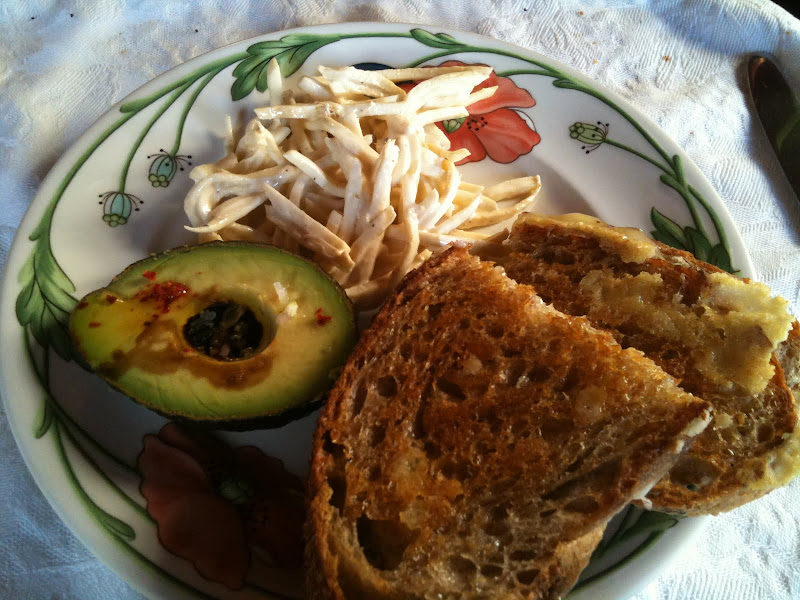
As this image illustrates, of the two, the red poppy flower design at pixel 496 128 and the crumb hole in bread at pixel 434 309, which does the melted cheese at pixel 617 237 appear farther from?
the red poppy flower design at pixel 496 128

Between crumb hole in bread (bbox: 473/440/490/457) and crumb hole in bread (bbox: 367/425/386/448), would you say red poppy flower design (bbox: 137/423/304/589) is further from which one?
crumb hole in bread (bbox: 473/440/490/457)

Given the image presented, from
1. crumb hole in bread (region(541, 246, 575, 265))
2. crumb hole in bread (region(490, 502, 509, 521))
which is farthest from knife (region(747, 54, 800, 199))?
crumb hole in bread (region(490, 502, 509, 521))

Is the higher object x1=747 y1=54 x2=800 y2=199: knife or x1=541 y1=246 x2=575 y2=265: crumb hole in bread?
x1=747 y1=54 x2=800 y2=199: knife

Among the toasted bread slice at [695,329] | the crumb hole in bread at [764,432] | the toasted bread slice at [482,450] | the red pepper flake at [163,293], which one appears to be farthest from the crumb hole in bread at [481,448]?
the red pepper flake at [163,293]

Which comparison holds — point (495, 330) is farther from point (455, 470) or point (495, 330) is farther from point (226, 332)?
point (226, 332)

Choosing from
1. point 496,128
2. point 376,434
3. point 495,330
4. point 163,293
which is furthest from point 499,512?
point 496,128

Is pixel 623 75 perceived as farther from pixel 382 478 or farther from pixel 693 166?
pixel 382 478
